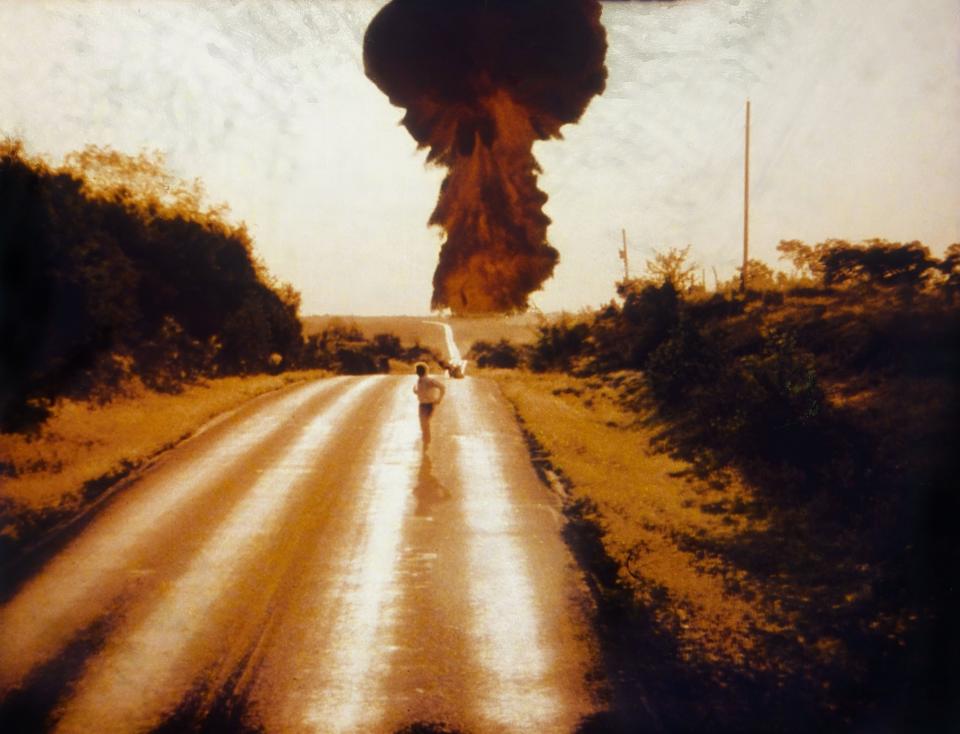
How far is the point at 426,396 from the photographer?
746 inches

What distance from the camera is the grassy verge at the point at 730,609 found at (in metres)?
7.04

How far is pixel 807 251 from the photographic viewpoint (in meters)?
32.7

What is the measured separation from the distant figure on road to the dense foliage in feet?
23.9

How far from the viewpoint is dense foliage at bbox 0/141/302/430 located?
16.7m

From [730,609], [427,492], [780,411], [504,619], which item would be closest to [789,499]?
[780,411]

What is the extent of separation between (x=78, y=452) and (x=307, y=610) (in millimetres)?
10694

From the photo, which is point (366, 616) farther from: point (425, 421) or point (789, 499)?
point (425, 421)

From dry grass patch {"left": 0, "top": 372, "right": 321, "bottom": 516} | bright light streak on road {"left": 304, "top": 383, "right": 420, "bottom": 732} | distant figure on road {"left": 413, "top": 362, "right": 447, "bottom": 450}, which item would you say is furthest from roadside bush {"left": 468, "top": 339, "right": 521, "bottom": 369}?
bright light streak on road {"left": 304, "top": 383, "right": 420, "bottom": 732}

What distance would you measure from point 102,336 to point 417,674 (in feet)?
61.8

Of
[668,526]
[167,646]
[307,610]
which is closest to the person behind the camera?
[167,646]

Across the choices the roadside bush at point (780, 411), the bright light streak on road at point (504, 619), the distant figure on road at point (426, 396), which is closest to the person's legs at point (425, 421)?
the distant figure on road at point (426, 396)

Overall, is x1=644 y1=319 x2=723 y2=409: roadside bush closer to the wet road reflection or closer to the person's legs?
the person's legs

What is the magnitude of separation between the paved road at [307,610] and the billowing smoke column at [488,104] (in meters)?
5.13

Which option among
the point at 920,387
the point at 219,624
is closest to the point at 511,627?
the point at 219,624
